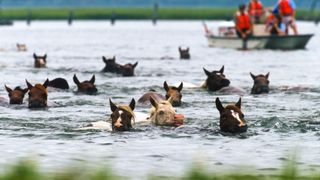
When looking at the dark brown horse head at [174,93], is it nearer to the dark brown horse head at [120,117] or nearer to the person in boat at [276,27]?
the dark brown horse head at [120,117]

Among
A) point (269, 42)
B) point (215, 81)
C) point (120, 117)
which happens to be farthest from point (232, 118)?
point (269, 42)

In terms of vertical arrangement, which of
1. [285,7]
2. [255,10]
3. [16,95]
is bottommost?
[16,95]

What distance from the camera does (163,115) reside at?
20297 millimetres

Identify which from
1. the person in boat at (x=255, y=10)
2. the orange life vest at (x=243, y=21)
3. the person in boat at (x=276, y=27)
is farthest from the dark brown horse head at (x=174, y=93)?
the person in boat at (x=276, y=27)

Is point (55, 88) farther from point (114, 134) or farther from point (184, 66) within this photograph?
point (184, 66)

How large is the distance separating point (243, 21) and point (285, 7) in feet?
8.10

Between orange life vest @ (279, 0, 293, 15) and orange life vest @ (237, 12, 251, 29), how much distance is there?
76.5 inches

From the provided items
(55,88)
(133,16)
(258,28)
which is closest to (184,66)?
(258,28)

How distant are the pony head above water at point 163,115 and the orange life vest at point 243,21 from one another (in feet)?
111

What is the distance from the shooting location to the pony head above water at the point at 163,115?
20297mm

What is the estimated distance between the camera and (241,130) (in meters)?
19.6

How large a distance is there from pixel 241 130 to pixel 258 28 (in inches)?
1565

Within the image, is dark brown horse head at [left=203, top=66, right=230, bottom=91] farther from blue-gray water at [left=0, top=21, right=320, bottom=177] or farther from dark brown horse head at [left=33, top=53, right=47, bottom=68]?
dark brown horse head at [left=33, top=53, right=47, bottom=68]

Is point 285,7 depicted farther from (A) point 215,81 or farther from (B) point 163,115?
(B) point 163,115
